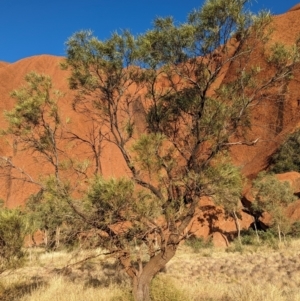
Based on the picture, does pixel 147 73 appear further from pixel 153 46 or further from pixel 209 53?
pixel 209 53

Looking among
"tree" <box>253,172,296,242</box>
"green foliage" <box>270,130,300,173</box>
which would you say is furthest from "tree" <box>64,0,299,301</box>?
"green foliage" <box>270,130,300,173</box>

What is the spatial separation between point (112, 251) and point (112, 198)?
51.7 inches

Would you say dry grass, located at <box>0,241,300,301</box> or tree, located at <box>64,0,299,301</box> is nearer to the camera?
tree, located at <box>64,0,299,301</box>

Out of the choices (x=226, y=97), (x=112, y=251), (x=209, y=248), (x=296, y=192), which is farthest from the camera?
(x=296, y=192)

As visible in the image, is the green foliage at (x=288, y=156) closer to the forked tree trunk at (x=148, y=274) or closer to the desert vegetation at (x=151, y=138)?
the desert vegetation at (x=151, y=138)

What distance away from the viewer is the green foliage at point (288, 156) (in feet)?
106

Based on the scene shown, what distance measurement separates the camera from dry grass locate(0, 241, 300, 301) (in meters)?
7.27

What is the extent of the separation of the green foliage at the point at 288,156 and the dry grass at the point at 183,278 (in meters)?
14.1

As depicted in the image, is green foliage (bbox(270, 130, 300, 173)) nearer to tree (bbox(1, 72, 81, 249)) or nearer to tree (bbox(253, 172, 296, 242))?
tree (bbox(253, 172, 296, 242))

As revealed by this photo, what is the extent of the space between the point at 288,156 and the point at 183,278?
77.1ft

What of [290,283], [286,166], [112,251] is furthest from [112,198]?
[286,166]

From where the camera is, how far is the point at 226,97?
27.5 ft

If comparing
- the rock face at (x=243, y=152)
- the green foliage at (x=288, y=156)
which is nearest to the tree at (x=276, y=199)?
the rock face at (x=243, y=152)

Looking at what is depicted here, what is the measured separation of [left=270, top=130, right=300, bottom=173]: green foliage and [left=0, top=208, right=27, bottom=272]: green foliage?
28.8 metres
